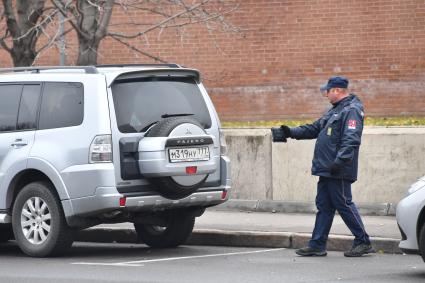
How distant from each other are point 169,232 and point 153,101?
1.66 meters

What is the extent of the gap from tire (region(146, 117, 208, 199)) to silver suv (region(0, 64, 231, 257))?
0.03ft

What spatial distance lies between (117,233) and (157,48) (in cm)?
876

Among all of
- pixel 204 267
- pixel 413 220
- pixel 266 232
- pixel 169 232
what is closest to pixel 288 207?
pixel 266 232

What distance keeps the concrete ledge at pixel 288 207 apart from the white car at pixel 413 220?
404 centimetres

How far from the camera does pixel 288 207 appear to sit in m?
14.6

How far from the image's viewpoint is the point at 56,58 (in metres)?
22.2

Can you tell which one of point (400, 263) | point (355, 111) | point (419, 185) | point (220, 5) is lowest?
point (400, 263)

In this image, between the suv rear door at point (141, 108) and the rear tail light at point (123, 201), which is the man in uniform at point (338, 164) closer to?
the suv rear door at point (141, 108)

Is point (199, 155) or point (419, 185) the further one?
point (199, 155)

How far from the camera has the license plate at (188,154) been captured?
11125mm

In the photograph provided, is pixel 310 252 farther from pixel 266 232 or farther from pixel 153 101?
pixel 153 101

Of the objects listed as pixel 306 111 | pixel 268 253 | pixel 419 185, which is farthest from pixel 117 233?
pixel 306 111

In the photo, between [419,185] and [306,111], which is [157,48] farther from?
[419,185]

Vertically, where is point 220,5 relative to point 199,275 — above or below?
above
